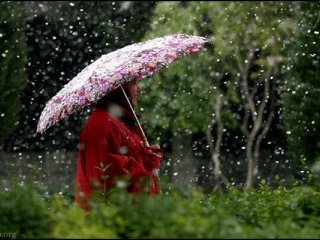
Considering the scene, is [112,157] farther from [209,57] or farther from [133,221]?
[209,57]

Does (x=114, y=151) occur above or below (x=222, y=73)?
below

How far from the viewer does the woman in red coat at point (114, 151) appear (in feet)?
16.9

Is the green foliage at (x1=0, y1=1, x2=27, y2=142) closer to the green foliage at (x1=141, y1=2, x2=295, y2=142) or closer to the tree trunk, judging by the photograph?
the green foliage at (x1=141, y1=2, x2=295, y2=142)

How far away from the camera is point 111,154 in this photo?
5.18 meters

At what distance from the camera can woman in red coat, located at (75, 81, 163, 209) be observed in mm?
5145

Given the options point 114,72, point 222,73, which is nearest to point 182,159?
point 222,73

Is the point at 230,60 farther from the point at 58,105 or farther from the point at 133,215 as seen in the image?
the point at 133,215

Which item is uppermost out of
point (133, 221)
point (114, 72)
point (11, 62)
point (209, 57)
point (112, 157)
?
point (209, 57)

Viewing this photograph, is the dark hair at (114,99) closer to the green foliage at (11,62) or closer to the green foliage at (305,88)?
the green foliage at (305,88)

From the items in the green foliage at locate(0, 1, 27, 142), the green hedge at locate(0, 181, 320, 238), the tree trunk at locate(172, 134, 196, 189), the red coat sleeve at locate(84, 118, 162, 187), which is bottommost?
the green hedge at locate(0, 181, 320, 238)

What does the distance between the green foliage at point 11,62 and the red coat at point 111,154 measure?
7537 mm

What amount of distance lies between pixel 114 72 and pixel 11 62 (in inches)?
293

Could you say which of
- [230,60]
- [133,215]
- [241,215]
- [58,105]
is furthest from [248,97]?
[133,215]

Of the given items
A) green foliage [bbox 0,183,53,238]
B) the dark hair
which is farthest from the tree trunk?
green foliage [bbox 0,183,53,238]
